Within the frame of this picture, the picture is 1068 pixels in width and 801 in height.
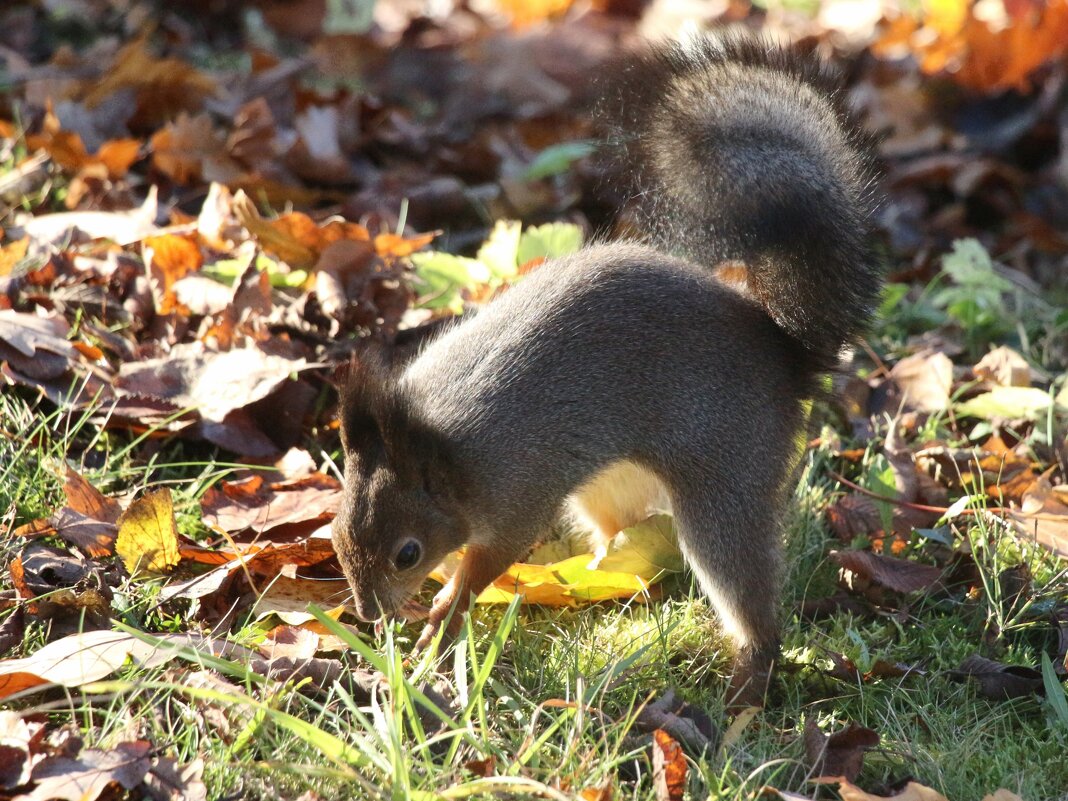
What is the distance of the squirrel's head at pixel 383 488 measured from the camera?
197 centimetres

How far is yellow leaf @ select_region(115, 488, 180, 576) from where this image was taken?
6.56 feet

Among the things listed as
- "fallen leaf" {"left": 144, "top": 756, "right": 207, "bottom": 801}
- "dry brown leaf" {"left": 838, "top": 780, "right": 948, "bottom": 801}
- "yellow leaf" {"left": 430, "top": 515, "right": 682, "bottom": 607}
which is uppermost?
A: "dry brown leaf" {"left": 838, "top": 780, "right": 948, "bottom": 801}

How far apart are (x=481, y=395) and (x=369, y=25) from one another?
116 inches

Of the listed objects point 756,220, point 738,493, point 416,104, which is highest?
point 756,220

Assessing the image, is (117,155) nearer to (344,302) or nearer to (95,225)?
(95,225)

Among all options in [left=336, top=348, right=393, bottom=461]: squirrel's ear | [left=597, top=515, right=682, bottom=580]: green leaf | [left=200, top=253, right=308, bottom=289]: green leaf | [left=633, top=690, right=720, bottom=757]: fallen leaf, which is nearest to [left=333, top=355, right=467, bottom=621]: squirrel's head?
[left=336, top=348, right=393, bottom=461]: squirrel's ear

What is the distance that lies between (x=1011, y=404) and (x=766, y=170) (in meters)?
0.90

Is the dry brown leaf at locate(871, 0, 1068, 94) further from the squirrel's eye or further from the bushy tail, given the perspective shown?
the squirrel's eye

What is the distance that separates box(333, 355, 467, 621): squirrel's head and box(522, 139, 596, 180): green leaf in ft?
5.37

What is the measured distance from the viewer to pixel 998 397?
2.60m

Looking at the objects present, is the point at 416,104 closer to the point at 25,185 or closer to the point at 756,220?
the point at 25,185

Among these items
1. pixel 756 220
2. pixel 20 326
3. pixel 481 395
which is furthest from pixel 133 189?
pixel 756 220

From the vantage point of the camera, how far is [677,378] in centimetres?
210

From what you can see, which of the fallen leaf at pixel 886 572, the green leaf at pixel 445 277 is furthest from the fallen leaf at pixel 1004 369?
the green leaf at pixel 445 277
